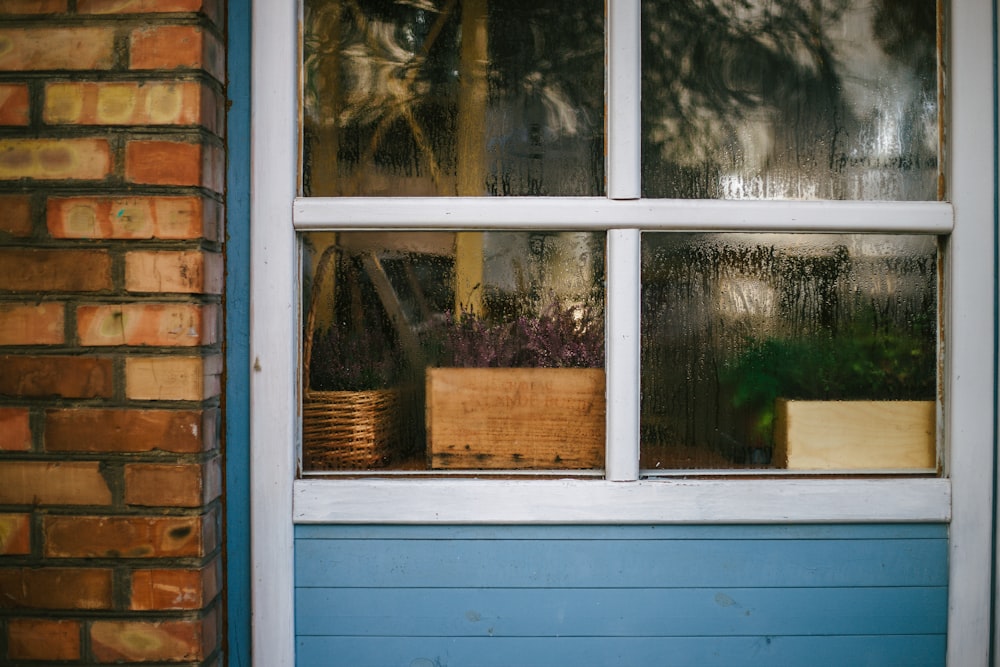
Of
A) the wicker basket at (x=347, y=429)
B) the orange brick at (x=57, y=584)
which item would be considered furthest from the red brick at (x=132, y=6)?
the orange brick at (x=57, y=584)

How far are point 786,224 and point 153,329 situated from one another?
1.32 m

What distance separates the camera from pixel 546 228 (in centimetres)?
140

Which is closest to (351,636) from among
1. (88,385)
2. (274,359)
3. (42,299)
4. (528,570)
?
(528,570)

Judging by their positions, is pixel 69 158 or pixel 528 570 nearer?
pixel 69 158

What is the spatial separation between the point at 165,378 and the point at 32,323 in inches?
10.6

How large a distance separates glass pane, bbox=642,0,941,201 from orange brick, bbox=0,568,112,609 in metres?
1.40

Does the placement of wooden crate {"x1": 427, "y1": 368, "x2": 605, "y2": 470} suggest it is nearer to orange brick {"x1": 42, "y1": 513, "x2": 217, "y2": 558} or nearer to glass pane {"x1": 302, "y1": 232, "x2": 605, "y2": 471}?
glass pane {"x1": 302, "y1": 232, "x2": 605, "y2": 471}

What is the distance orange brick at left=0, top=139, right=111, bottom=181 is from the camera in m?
1.21

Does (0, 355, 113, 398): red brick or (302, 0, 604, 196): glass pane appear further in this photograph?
(302, 0, 604, 196): glass pane

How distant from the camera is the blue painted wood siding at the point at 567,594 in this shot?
1.37 m

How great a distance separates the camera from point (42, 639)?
1.23 metres

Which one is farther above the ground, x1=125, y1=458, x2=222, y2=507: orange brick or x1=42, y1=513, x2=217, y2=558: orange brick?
x1=125, y1=458, x2=222, y2=507: orange brick

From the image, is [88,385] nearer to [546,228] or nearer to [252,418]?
[252,418]

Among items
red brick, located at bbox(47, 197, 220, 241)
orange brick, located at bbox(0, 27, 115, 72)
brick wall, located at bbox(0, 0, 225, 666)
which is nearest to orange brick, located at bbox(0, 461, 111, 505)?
brick wall, located at bbox(0, 0, 225, 666)
